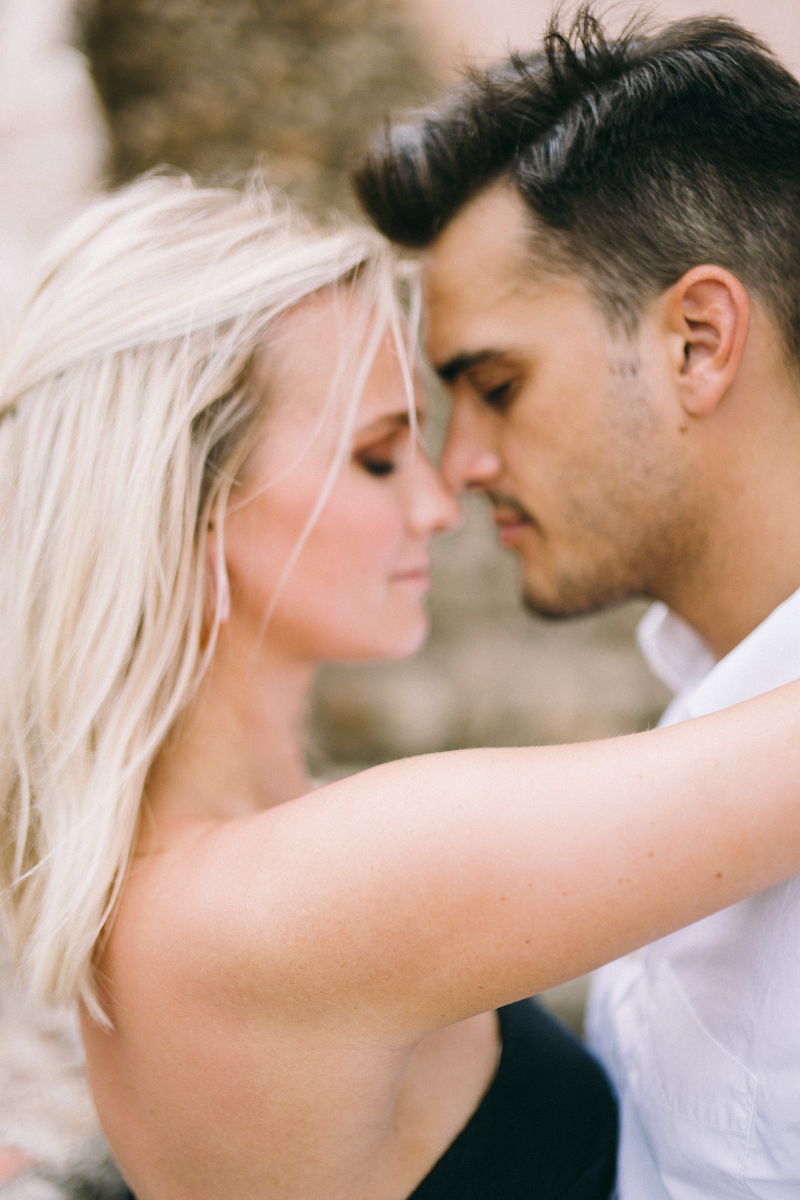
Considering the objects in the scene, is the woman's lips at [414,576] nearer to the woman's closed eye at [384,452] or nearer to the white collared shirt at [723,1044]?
the woman's closed eye at [384,452]

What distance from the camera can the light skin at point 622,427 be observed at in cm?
154

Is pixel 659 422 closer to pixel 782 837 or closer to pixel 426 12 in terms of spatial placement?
pixel 782 837

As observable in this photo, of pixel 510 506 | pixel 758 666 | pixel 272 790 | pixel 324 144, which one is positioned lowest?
pixel 272 790

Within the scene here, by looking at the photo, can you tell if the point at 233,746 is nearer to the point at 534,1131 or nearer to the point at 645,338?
the point at 534,1131

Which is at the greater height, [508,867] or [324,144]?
[324,144]

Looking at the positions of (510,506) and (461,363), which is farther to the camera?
(510,506)

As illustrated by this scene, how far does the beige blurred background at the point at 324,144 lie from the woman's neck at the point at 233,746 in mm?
826

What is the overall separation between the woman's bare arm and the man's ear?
72cm

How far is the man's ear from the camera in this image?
58.9 inches

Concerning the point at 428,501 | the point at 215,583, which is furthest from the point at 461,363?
the point at 215,583

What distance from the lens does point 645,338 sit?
159 cm

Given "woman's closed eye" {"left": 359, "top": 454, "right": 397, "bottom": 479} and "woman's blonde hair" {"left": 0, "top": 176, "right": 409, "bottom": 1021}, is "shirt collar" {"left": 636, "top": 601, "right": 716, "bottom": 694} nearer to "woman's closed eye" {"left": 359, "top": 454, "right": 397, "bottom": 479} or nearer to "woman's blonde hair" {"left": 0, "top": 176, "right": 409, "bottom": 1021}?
"woman's closed eye" {"left": 359, "top": 454, "right": 397, "bottom": 479}

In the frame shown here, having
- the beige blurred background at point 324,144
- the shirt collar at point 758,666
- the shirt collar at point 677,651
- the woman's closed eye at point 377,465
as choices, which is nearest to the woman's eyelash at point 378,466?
the woman's closed eye at point 377,465

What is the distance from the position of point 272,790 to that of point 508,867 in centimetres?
84
